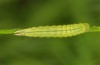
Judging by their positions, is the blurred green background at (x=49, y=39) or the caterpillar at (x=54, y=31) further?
the blurred green background at (x=49, y=39)

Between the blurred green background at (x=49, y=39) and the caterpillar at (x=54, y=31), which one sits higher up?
the blurred green background at (x=49, y=39)

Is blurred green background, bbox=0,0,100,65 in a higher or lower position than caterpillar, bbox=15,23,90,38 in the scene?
higher

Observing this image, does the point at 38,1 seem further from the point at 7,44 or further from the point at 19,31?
the point at 19,31

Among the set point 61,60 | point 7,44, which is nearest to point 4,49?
point 7,44

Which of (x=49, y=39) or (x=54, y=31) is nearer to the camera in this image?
(x=54, y=31)

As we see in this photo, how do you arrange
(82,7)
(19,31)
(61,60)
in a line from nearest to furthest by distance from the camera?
1. (19,31)
2. (61,60)
3. (82,7)
